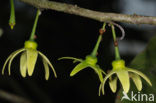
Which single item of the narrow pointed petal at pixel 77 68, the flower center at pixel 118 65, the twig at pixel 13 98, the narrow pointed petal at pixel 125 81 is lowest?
the narrow pointed petal at pixel 125 81

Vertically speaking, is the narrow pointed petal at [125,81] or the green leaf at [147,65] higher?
the green leaf at [147,65]

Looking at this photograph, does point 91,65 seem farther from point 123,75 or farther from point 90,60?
point 123,75

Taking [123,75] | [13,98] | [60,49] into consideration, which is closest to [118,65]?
[123,75]

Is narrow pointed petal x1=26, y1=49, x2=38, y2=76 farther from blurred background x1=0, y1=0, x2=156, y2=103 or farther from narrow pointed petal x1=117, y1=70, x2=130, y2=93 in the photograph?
blurred background x1=0, y1=0, x2=156, y2=103

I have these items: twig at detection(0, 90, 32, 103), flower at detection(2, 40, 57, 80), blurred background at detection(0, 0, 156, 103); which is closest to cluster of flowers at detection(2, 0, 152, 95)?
flower at detection(2, 40, 57, 80)

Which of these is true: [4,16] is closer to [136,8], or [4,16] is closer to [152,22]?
[136,8]

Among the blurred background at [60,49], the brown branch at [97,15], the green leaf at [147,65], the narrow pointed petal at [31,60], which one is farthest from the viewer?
the blurred background at [60,49]

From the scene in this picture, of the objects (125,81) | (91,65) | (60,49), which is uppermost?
(60,49)

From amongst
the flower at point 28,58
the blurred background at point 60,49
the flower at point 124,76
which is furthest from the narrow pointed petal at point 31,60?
the blurred background at point 60,49

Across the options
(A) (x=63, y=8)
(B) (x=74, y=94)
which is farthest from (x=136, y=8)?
(A) (x=63, y=8)

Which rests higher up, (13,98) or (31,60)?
(13,98)

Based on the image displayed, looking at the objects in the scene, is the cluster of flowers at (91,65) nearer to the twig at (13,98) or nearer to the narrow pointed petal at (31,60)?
the narrow pointed petal at (31,60)
